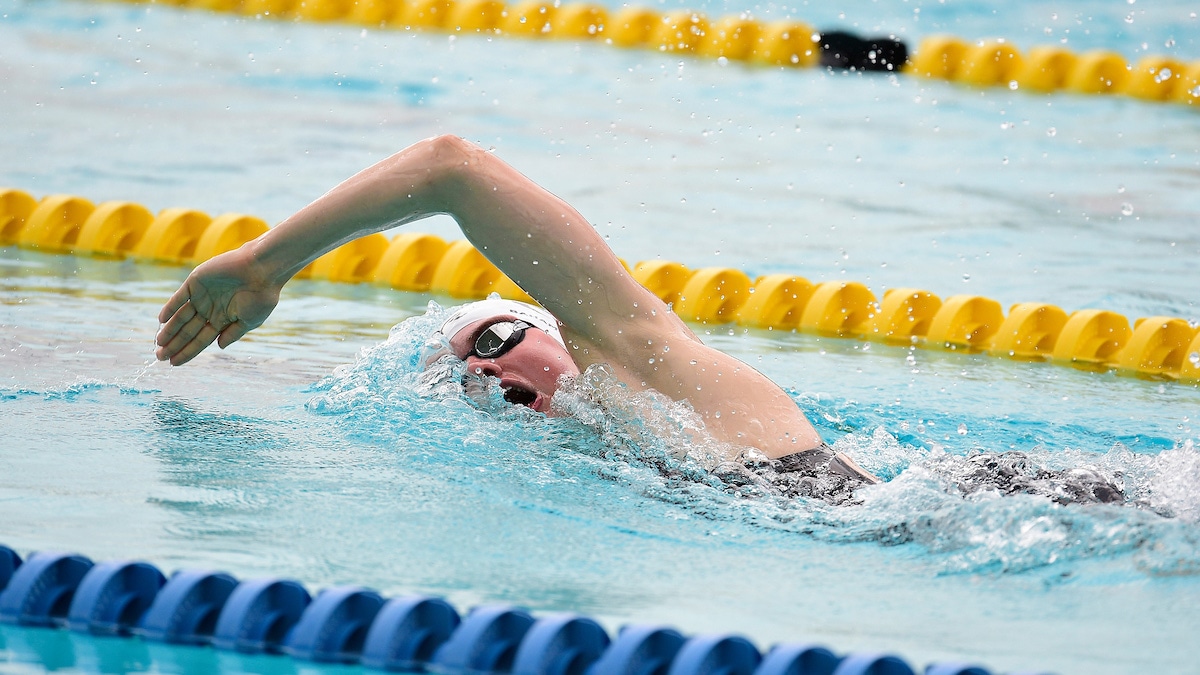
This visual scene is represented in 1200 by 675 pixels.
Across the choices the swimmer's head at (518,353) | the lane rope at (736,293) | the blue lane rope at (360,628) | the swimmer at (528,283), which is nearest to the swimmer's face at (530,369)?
the swimmer's head at (518,353)

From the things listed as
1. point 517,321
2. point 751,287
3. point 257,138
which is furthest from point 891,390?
point 257,138

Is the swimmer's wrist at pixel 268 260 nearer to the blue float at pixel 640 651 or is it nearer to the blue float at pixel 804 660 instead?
the blue float at pixel 640 651

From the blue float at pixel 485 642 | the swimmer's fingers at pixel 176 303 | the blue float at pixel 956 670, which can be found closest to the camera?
the blue float at pixel 956 670

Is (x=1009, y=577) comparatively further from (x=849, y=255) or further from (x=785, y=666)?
(x=849, y=255)

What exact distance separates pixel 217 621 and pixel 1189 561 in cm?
157

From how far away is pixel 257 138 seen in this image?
7.89 metres

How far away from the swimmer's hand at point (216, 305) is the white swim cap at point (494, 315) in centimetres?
49

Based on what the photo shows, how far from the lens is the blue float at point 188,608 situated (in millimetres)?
2150

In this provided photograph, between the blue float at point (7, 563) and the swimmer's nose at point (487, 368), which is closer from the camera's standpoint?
the blue float at point (7, 563)

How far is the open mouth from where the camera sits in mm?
3080

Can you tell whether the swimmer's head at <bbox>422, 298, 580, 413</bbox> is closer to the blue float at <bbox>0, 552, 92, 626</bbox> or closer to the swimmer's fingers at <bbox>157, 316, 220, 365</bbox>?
the swimmer's fingers at <bbox>157, 316, 220, 365</bbox>

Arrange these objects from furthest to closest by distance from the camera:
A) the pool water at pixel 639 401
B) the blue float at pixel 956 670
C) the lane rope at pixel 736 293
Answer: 1. the lane rope at pixel 736 293
2. the pool water at pixel 639 401
3. the blue float at pixel 956 670

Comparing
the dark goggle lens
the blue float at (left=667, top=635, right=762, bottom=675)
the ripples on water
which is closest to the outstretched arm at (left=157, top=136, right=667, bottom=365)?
the ripples on water

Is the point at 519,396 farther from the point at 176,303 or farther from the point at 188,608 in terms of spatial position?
the point at 188,608
